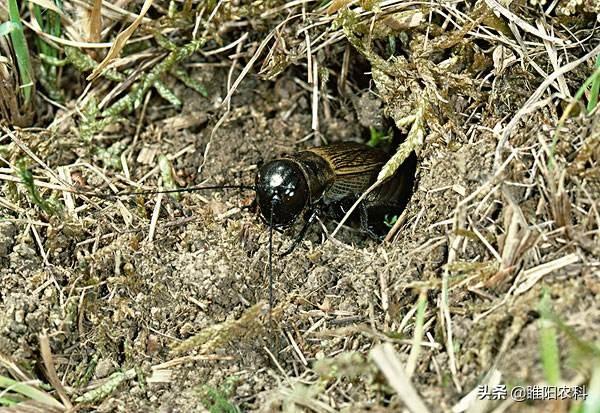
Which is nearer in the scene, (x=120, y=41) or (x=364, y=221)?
(x=120, y=41)

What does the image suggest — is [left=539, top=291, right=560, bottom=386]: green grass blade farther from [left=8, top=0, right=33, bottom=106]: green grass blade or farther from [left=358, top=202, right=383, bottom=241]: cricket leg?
[left=8, top=0, right=33, bottom=106]: green grass blade

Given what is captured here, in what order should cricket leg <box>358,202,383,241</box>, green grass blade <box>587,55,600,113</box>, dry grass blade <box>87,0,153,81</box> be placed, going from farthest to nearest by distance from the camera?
cricket leg <box>358,202,383,241</box>
dry grass blade <box>87,0,153,81</box>
green grass blade <box>587,55,600,113</box>

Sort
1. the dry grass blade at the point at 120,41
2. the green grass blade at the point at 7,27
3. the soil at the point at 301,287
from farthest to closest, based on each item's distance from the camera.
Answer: the dry grass blade at the point at 120,41 < the green grass blade at the point at 7,27 < the soil at the point at 301,287

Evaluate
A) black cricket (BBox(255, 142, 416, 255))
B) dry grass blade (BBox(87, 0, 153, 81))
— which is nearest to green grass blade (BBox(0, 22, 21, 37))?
dry grass blade (BBox(87, 0, 153, 81))

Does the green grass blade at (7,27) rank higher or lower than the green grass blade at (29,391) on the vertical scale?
higher

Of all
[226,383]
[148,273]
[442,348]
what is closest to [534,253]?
[442,348]

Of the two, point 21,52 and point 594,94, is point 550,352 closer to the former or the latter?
point 594,94

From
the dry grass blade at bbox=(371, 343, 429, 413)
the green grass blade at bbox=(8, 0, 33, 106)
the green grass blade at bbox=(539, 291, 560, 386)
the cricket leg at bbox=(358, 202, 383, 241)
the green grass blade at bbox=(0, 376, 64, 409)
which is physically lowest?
the green grass blade at bbox=(0, 376, 64, 409)

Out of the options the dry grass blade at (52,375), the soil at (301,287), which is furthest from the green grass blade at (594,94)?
the dry grass blade at (52,375)

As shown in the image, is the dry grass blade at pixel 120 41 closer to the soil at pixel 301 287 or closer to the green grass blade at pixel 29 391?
the soil at pixel 301 287

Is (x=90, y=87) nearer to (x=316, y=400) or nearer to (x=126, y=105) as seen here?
(x=126, y=105)

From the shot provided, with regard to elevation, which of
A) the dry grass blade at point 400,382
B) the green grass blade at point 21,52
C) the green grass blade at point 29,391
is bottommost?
the green grass blade at point 29,391

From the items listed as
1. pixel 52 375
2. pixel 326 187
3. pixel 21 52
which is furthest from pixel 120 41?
pixel 52 375
